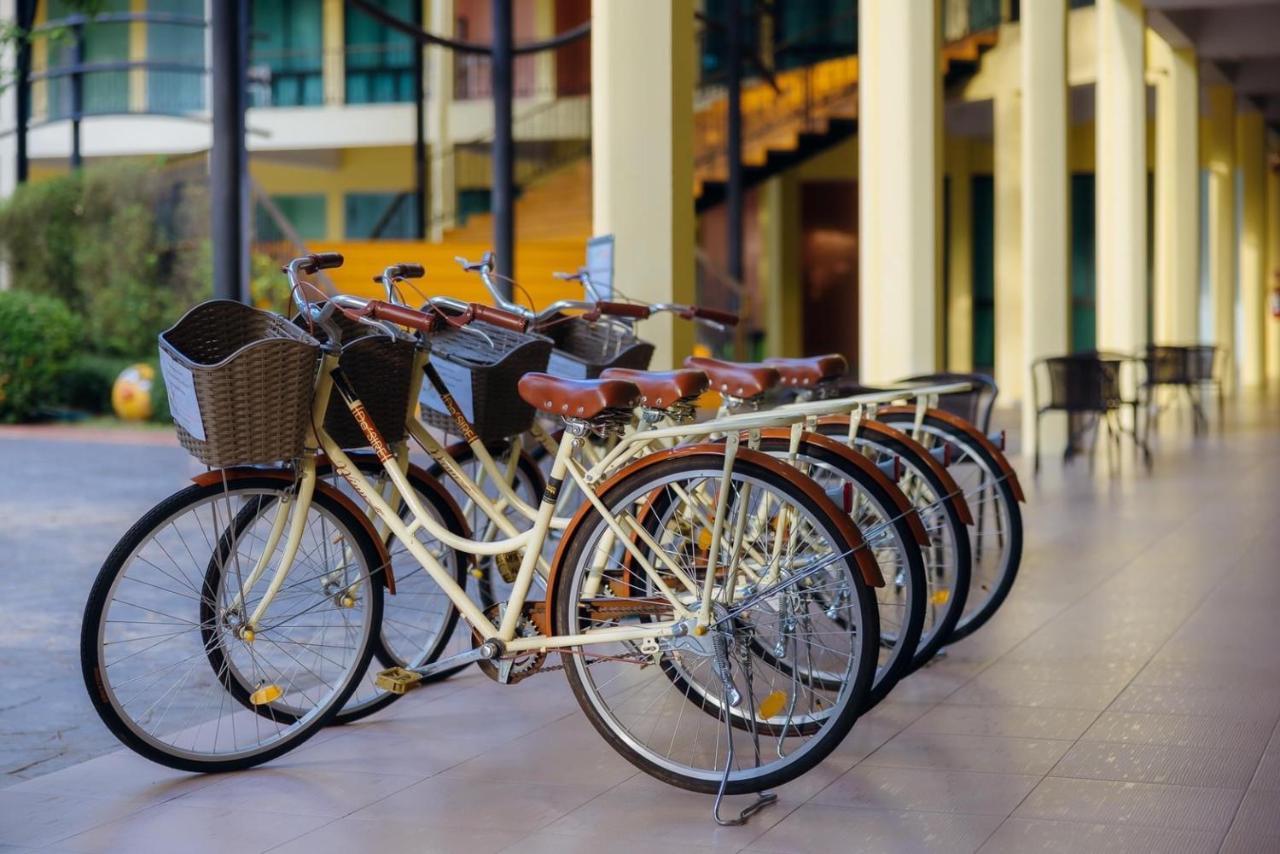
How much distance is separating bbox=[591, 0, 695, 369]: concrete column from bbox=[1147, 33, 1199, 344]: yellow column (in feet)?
36.2

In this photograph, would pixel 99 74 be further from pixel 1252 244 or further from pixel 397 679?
pixel 397 679

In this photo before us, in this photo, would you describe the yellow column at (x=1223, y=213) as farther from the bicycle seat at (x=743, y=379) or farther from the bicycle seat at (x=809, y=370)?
the bicycle seat at (x=743, y=379)

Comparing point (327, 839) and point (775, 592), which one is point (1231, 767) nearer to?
point (775, 592)

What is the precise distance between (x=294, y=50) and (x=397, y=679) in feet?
74.7

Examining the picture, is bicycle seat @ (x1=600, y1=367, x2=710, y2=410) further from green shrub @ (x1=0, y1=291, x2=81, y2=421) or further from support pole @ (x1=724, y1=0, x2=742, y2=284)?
support pole @ (x1=724, y1=0, x2=742, y2=284)

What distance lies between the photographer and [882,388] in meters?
5.14

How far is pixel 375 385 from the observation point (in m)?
3.77

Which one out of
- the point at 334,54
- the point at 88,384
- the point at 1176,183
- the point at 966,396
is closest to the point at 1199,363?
the point at 1176,183

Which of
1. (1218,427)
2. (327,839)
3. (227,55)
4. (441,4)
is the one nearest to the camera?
(327,839)

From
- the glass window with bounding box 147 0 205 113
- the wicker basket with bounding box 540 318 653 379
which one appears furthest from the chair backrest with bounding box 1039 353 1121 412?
the glass window with bounding box 147 0 205 113

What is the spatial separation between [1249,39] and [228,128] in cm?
1030

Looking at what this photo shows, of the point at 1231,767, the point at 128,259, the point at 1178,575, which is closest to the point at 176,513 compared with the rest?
the point at 1231,767

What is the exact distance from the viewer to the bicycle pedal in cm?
368

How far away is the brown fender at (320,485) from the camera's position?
3.59 meters
